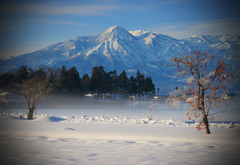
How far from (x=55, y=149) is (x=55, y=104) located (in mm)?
57768

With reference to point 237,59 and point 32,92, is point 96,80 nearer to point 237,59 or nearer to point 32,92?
point 32,92

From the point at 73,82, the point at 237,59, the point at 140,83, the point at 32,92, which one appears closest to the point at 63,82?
the point at 73,82

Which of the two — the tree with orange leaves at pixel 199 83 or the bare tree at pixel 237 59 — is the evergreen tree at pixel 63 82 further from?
the bare tree at pixel 237 59

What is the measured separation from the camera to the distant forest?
211 ft

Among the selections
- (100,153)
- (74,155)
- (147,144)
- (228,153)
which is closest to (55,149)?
(74,155)

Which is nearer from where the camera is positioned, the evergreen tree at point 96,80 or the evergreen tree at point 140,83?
the evergreen tree at point 96,80

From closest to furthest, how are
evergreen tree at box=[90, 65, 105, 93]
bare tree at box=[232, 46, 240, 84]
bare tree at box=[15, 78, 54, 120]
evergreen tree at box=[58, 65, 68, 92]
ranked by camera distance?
bare tree at box=[232, 46, 240, 84] < bare tree at box=[15, 78, 54, 120] < evergreen tree at box=[58, 65, 68, 92] < evergreen tree at box=[90, 65, 105, 93]

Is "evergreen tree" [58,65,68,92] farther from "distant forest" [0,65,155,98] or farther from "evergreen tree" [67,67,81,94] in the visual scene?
"evergreen tree" [67,67,81,94]

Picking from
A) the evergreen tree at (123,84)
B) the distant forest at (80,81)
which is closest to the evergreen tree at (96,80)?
the distant forest at (80,81)

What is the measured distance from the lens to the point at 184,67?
14852mm

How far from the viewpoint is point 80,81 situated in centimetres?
7425

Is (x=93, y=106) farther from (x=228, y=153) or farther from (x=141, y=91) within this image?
A: (x=228, y=153)

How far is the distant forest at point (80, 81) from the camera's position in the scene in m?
64.4

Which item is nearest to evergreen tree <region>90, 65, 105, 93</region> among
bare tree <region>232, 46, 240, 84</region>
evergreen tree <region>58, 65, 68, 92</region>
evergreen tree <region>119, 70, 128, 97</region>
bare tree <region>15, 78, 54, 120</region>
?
evergreen tree <region>119, 70, 128, 97</region>
